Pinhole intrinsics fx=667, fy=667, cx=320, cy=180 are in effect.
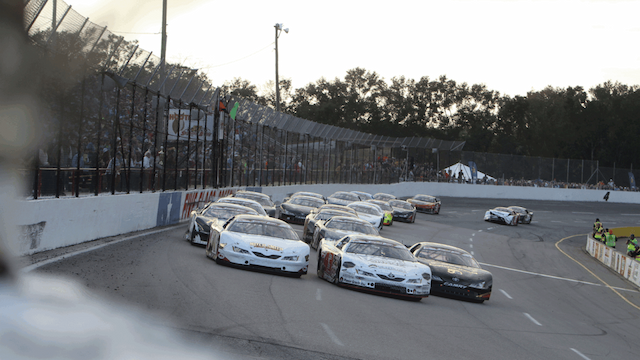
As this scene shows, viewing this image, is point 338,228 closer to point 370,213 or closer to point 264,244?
point 264,244

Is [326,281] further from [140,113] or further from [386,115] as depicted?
[386,115]

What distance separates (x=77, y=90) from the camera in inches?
588

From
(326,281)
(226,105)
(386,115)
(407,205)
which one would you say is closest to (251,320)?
(326,281)

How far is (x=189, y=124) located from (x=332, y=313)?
1676 cm

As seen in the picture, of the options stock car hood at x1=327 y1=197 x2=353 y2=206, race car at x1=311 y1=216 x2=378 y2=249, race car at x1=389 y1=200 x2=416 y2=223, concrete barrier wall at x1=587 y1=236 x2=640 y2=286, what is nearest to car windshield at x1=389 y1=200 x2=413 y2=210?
race car at x1=389 y1=200 x2=416 y2=223

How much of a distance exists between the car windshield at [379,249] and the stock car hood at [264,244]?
41.5 inches

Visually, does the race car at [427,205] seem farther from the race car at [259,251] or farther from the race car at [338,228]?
the race car at [259,251]

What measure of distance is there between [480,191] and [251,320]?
6108 centimetres

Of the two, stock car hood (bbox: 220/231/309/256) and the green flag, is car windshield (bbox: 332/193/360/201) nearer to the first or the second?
the green flag

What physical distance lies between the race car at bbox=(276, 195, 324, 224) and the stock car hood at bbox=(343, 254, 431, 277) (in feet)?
42.0

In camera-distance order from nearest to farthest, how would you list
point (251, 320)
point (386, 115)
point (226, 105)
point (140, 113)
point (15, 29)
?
point (251, 320) < point (15, 29) < point (140, 113) < point (226, 105) < point (386, 115)

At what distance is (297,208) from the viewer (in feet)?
87.7

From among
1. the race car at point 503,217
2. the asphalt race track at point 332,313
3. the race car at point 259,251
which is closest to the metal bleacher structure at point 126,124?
the asphalt race track at point 332,313

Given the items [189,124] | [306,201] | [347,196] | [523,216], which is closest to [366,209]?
[306,201]
